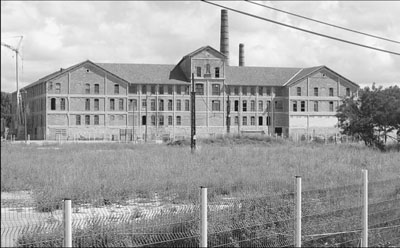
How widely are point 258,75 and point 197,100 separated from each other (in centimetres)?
1160

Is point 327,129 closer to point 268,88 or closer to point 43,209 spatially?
point 268,88

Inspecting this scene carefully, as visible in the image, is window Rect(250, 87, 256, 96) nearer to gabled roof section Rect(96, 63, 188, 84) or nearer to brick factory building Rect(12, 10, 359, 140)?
brick factory building Rect(12, 10, 359, 140)

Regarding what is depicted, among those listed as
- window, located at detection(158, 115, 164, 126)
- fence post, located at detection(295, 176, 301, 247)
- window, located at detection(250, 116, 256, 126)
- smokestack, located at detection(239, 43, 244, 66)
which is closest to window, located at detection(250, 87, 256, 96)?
window, located at detection(250, 116, 256, 126)

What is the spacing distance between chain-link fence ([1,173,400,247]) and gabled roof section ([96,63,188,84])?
6396cm

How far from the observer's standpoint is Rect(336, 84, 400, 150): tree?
49.3m

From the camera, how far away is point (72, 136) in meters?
68.6

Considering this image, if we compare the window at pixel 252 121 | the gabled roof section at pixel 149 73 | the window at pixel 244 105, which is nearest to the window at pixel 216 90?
the window at pixel 244 105

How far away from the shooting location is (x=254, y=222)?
8.94 metres

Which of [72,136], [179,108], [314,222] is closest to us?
[314,222]

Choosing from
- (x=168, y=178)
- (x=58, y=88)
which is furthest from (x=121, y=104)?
(x=168, y=178)

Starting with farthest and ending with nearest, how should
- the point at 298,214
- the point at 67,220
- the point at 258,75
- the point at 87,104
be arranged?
the point at 258,75 < the point at 87,104 < the point at 298,214 < the point at 67,220

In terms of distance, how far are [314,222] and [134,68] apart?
234ft

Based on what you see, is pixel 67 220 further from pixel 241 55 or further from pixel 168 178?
pixel 241 55

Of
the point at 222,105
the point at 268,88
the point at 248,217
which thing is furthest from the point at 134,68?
the point at 248,217
